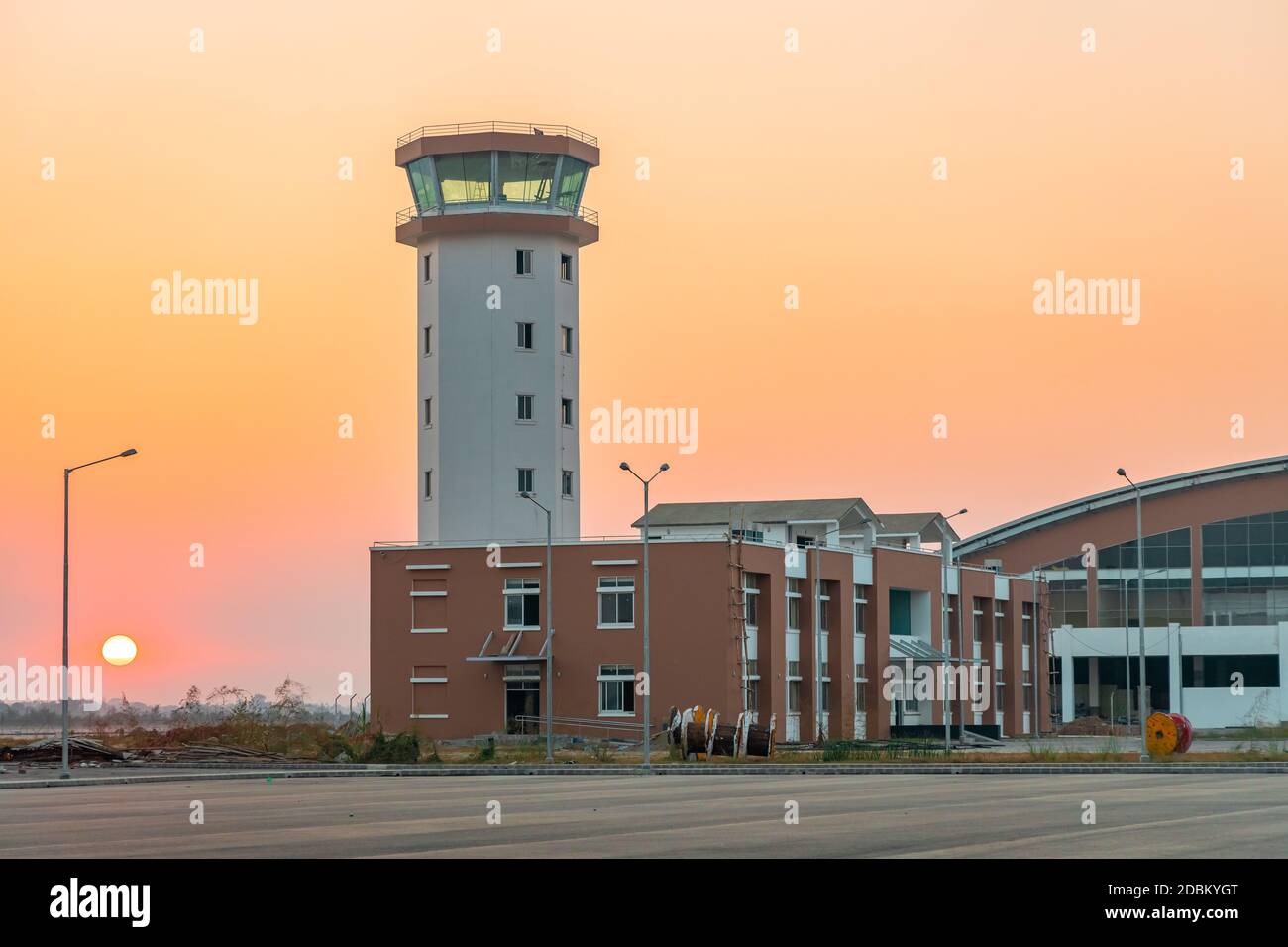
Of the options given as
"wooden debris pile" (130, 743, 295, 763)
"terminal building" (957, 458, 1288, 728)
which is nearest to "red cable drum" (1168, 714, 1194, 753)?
"wooden debris pile" (130, 743, 295, 763)

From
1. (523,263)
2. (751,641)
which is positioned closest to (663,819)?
(751,641)

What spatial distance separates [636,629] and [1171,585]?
177 ft

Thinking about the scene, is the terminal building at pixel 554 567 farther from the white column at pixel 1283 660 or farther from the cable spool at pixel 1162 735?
the white column at pixel 1283 660

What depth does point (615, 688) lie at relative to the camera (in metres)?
74.2

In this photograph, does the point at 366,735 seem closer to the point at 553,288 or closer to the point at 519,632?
the point at 519,632

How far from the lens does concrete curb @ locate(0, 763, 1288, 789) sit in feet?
161

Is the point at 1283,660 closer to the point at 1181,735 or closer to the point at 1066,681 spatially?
the point at 1066,681

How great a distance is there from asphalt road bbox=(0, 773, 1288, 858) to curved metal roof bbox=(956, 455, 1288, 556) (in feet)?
245

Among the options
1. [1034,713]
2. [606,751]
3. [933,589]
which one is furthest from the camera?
[1034,713]

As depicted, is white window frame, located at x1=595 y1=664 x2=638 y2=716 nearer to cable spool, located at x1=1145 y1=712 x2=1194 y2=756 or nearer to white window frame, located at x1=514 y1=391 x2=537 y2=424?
white window frame, located at x1=514 y1=391 x2=537 y2=424

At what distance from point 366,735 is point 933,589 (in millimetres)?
36863

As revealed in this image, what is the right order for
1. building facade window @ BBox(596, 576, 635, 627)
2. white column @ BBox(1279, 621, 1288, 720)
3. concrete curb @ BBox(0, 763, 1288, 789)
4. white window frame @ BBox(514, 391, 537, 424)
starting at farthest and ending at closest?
white column @ BBox(1279, 621, 1288, 720)
white window frame @ BBox(514, 391, 537, 424)
building facade window @ BBox(596, 576, 635, 627)
concrete curb @ BBox(0, 763, 1288, 789)

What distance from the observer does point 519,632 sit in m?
75.8
